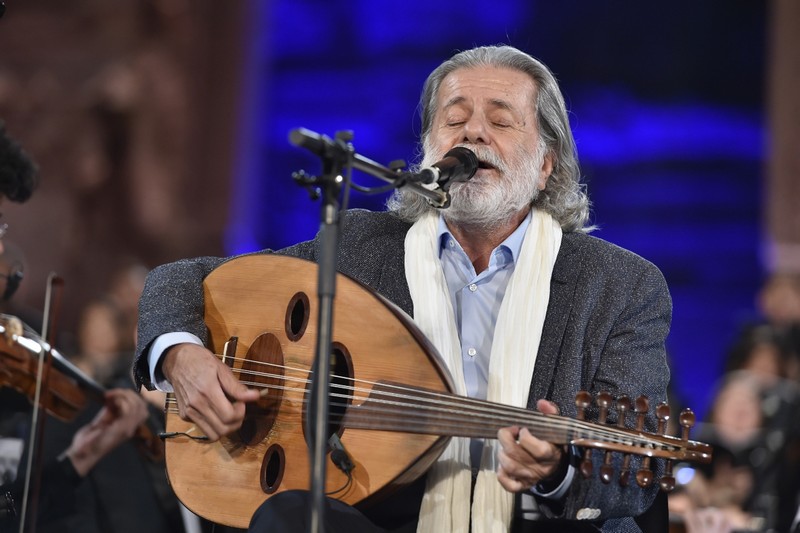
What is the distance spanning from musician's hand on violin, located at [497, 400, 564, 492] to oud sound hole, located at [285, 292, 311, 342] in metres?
0.64

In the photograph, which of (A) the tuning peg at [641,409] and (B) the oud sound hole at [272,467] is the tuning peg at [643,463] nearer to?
(A) the tuning peg at [641,409]

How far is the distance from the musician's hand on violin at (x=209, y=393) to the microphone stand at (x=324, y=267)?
0.48 m

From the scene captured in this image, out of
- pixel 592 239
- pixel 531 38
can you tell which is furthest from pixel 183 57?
pixel 592 239

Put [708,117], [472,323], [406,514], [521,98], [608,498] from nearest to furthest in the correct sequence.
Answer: [608,498]
[406,514]
[472,323]
[521,98]
[708,117]

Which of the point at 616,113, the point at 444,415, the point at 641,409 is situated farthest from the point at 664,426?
the point at 616,113

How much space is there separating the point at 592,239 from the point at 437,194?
0.75 meters

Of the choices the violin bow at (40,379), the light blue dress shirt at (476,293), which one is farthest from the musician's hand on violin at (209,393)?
the light blue dress shirt at (476,293)

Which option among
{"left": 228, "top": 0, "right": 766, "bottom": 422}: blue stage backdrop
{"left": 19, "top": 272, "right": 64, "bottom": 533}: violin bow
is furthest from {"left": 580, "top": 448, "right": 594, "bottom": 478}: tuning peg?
{"left": 228, "top": 0, "right": 766, "bottom": 422}: blue stage backdrop

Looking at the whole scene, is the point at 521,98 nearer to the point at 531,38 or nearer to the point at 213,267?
the point at 213,267

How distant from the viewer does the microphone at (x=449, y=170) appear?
2.24 metres

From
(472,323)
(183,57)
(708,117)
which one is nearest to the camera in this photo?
(472,323)

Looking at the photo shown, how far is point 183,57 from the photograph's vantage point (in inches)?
298

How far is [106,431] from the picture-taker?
358cm

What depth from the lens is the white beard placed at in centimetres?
286
